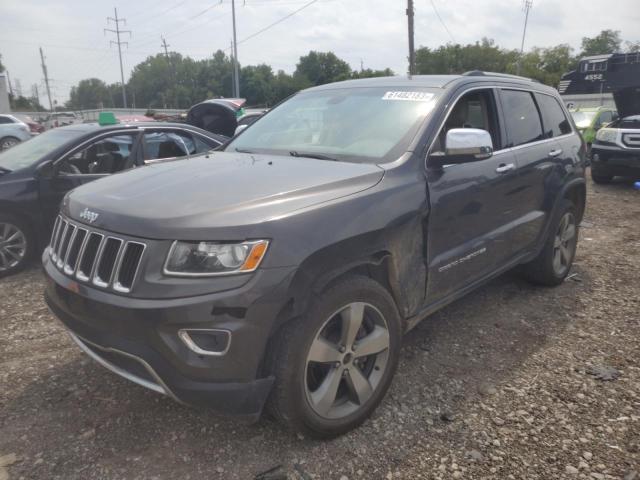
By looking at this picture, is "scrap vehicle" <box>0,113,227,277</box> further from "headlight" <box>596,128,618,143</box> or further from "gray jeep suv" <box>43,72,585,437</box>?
"headlight" <box>596,128,618,143</box>

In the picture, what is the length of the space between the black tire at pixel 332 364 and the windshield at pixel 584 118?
13453mm

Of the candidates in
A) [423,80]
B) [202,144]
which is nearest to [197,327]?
[423,80]

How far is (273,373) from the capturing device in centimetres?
225

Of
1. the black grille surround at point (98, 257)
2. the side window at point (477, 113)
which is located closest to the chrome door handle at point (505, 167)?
the side window at point (477, 113)

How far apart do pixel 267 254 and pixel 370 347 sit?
83 cm

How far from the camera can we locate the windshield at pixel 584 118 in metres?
14.2

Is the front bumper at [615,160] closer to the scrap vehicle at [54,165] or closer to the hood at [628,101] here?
the hood at [628,101]

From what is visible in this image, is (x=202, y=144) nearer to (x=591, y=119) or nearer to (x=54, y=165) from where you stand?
(x=54, y=165)

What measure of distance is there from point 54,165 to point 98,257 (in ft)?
11.6

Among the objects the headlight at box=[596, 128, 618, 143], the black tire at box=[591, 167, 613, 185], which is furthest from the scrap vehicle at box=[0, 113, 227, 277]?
the black tire at box=[591, 167, 613, 185]

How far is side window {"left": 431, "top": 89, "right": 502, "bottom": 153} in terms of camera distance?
3373mm

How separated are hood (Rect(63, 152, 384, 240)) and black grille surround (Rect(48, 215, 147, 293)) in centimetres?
6

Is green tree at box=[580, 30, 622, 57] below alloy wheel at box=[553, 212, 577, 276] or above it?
above

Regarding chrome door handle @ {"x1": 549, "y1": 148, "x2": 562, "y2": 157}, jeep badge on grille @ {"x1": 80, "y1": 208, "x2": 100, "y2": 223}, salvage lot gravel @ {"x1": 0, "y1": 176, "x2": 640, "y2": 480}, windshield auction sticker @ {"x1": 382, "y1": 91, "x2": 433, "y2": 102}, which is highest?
windshield auction sticker @ {"x1": 382, "y1": 91, "x2": 433, "y2": 102}
